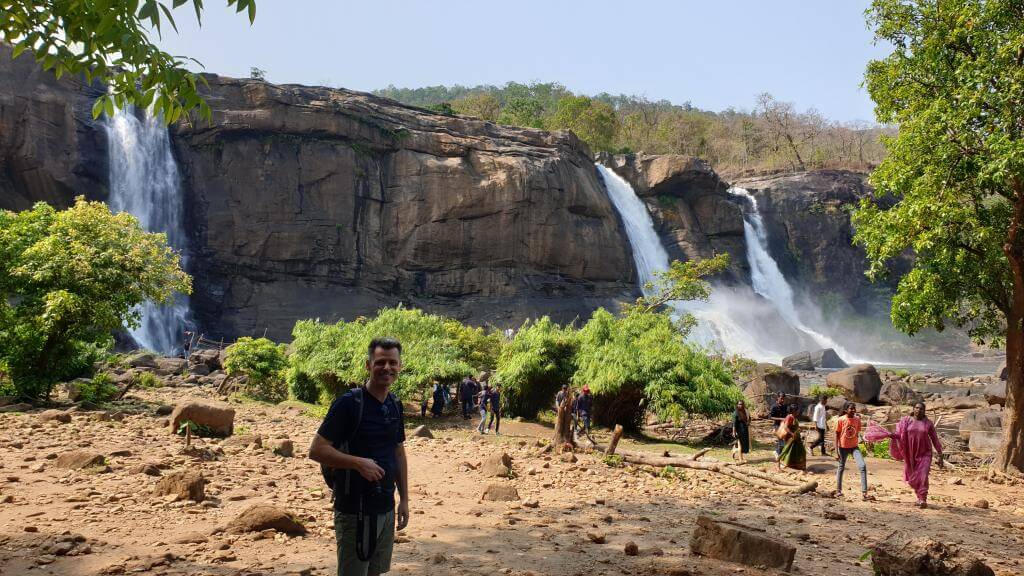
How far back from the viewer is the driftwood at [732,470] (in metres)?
9.57

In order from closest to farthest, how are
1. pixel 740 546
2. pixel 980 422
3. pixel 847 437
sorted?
pixel 740 546 → pixel 847 437 → pixel 980 422

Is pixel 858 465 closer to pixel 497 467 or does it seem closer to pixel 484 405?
pixel 497 467

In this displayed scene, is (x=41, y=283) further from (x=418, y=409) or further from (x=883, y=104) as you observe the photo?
(x=883, y=104)

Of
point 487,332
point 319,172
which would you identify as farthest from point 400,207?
point 487,332

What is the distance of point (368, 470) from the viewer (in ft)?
10.4

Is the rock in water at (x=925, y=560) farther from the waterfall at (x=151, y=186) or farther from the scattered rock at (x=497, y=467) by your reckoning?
the waterfall at (x=151, y=186)

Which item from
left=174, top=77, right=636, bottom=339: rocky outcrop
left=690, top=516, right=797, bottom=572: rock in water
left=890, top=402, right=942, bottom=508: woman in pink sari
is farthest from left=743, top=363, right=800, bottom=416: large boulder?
left=690, top=516, right=797, bottom=572: rock in water

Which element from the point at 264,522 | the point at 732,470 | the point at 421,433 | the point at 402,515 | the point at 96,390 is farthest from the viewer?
the point at 96,390

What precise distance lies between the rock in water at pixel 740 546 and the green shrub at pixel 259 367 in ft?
59.7

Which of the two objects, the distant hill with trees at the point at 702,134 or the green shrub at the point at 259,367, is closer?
the green shrub at the point at 259,367

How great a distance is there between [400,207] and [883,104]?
32054 millimetres

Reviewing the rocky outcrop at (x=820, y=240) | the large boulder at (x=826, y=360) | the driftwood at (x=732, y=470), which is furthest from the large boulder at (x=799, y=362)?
the driftwood at (x=732, y=470)

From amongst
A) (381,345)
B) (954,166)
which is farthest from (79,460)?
(954,166)

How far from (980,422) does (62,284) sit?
22.0m
